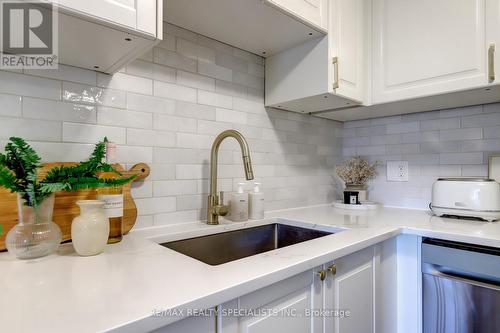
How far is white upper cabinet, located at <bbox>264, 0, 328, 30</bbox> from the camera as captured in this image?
1084mm

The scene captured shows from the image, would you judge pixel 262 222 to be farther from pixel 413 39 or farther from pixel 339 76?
pixel 413 39

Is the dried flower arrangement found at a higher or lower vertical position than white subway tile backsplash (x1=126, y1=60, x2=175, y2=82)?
lower

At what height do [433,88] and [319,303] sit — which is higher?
[433,88]

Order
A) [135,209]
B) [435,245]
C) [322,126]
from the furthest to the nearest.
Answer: [322,126]
[435,245]
[135,209]

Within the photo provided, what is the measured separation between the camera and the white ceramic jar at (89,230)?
741mm

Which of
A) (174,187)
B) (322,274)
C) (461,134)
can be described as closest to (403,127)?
(461,134)

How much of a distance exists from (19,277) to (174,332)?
369mm

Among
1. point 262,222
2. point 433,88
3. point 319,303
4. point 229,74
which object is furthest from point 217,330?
point 433,88

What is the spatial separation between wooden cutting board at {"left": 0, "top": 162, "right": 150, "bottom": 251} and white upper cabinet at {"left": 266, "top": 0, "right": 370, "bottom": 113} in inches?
32.6

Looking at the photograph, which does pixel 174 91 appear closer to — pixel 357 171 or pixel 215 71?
pixel 215 71

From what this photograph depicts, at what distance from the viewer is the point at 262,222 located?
4.39ft

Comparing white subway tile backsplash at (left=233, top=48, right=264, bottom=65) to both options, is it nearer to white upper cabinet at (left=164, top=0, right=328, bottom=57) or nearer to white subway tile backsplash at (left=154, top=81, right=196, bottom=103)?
white upper cabinet at (left=164, top=0, right=328, bottom=57)

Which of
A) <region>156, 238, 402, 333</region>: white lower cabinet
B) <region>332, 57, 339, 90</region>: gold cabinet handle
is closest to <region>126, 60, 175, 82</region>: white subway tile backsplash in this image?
<region>332, 57, 339, 90</region>: gold cabinet handle

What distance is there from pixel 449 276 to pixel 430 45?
1.06 meters
